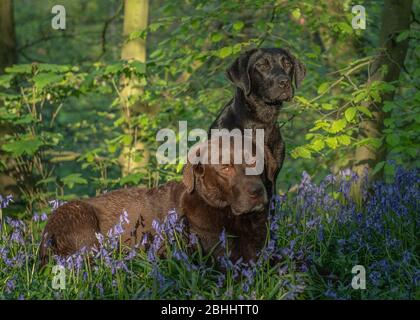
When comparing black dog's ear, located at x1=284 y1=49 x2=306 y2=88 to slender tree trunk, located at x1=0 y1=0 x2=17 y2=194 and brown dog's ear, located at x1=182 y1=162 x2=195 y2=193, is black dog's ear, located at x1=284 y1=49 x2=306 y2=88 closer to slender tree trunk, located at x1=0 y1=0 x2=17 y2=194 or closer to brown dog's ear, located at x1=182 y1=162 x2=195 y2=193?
brown dog's ear, located at x1=182 y1=162 x2=195 y2=193

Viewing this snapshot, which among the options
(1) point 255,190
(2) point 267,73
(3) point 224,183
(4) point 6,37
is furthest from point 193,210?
(4) point 6,37

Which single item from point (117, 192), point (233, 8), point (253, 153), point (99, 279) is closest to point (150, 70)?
point (233, 8)

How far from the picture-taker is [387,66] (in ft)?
28.9

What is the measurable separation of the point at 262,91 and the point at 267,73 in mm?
199

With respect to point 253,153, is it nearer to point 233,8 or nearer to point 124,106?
point 233,8

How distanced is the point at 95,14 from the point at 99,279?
15.6 metres

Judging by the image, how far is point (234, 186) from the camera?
17.8 ft

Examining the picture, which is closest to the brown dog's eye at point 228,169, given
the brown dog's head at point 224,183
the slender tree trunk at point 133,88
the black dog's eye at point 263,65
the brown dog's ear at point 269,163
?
the brown dog's head at point 224,183

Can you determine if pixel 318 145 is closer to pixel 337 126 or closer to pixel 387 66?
pixel 337 126

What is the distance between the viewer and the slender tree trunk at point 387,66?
8.83 metres

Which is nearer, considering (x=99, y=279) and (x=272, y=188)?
(x=99, y=279)

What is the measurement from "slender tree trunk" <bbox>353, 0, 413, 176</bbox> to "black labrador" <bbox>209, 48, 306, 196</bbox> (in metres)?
1.44

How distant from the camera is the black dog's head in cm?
761
